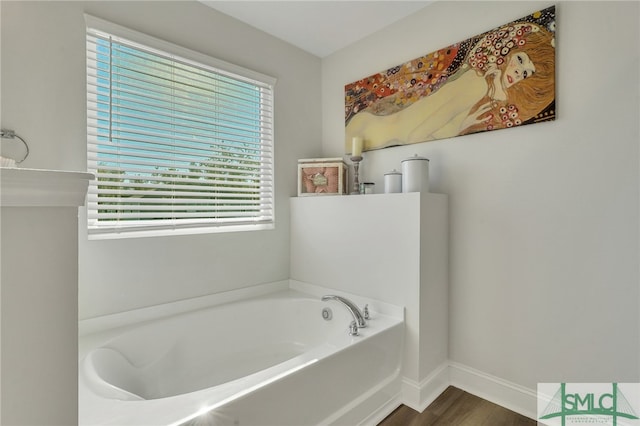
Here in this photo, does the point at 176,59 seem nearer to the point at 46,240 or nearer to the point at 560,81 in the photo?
the point at 46,240

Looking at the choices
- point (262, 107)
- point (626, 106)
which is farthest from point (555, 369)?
point (262, 107)

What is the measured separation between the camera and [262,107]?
2.45m

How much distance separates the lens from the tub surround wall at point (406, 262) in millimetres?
1791

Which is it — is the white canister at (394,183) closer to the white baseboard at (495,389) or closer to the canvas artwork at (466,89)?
the canvas artwork at (466,89)

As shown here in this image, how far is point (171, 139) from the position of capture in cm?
197

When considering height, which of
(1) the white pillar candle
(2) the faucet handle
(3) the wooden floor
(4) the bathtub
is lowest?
(3) the wooden floor

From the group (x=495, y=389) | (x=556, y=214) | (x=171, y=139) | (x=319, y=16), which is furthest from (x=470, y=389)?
(x=319, y=16)

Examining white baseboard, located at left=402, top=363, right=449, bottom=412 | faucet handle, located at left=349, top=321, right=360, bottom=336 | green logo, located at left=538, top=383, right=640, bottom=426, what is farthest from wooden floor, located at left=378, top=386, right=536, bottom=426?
faucet handle, located at left=349, top=321, right=360, bottom=336

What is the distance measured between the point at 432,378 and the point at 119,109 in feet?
7.94

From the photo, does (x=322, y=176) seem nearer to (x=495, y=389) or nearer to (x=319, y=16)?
(x=319, y=16)

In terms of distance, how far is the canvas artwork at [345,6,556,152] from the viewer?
1657 millimetres

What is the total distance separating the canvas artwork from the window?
33.7 inches

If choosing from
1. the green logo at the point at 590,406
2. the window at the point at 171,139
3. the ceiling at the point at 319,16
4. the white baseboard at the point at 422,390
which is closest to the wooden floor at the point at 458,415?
the white baseboard at the point at 422,390

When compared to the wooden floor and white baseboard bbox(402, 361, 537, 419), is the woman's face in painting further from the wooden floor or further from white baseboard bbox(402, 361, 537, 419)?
the wooden floor
